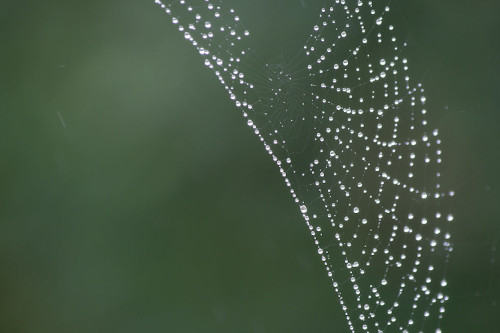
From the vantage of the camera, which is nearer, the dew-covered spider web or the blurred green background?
the dew-covered spider web

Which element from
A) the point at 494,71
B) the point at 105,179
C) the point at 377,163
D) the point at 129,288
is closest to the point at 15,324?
the point at 129,288

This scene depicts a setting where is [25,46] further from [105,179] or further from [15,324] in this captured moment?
[15,324]

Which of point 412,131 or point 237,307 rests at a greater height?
point 412,131

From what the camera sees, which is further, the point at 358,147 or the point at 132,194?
the point at 132,194

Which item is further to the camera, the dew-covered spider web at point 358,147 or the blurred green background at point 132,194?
the blurred green background at point 132,194
